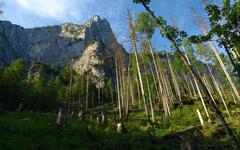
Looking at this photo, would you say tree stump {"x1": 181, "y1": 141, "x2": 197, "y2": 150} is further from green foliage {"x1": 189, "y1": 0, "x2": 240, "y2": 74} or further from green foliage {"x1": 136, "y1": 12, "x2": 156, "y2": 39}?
green foliage {"x1": 136, "y1": 12, "x2": 156, "y2": 39}

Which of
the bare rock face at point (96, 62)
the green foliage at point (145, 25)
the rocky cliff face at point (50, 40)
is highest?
the rocky cliff face at point (50, 40)

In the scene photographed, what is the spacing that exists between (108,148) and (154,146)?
287 cm

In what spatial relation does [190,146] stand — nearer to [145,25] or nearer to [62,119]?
[62,119]

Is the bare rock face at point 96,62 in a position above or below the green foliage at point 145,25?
above

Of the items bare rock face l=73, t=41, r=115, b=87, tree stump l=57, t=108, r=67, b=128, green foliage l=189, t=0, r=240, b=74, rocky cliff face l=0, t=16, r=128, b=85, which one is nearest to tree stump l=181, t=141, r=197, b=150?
green foliage l=189, t=0, r=240, b=74

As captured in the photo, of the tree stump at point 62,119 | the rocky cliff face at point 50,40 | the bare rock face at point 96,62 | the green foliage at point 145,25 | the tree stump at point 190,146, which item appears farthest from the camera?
the rocky cliff face at point 50,40

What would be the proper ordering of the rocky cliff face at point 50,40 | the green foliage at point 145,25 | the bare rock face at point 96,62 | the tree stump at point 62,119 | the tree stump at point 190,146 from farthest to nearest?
the rocky cliff face at point 50,40 < the bare rock face at point 96,62 < the green foliage at point 145,25 < the tree stump at point 62,119 < the tree stump at point 190,146

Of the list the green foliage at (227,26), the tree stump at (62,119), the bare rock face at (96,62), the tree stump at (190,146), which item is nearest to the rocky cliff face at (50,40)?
the bare rock face at (96,62)

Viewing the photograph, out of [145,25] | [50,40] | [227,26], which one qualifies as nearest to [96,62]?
[50,40]

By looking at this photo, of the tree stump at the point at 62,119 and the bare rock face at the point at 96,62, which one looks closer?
the tree stump at the point at 62,119

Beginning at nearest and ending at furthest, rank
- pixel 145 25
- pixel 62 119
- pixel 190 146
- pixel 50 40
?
pixel 190 146 < pixel 62 119 < pixel 145 25 < pixel 50 40

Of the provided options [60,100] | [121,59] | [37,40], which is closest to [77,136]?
[121,59]

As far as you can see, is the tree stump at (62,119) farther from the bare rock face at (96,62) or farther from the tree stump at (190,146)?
the bare rock face at (96,62)

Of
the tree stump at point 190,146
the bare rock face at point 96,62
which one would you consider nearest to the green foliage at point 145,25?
the tree stump at point 190,146
